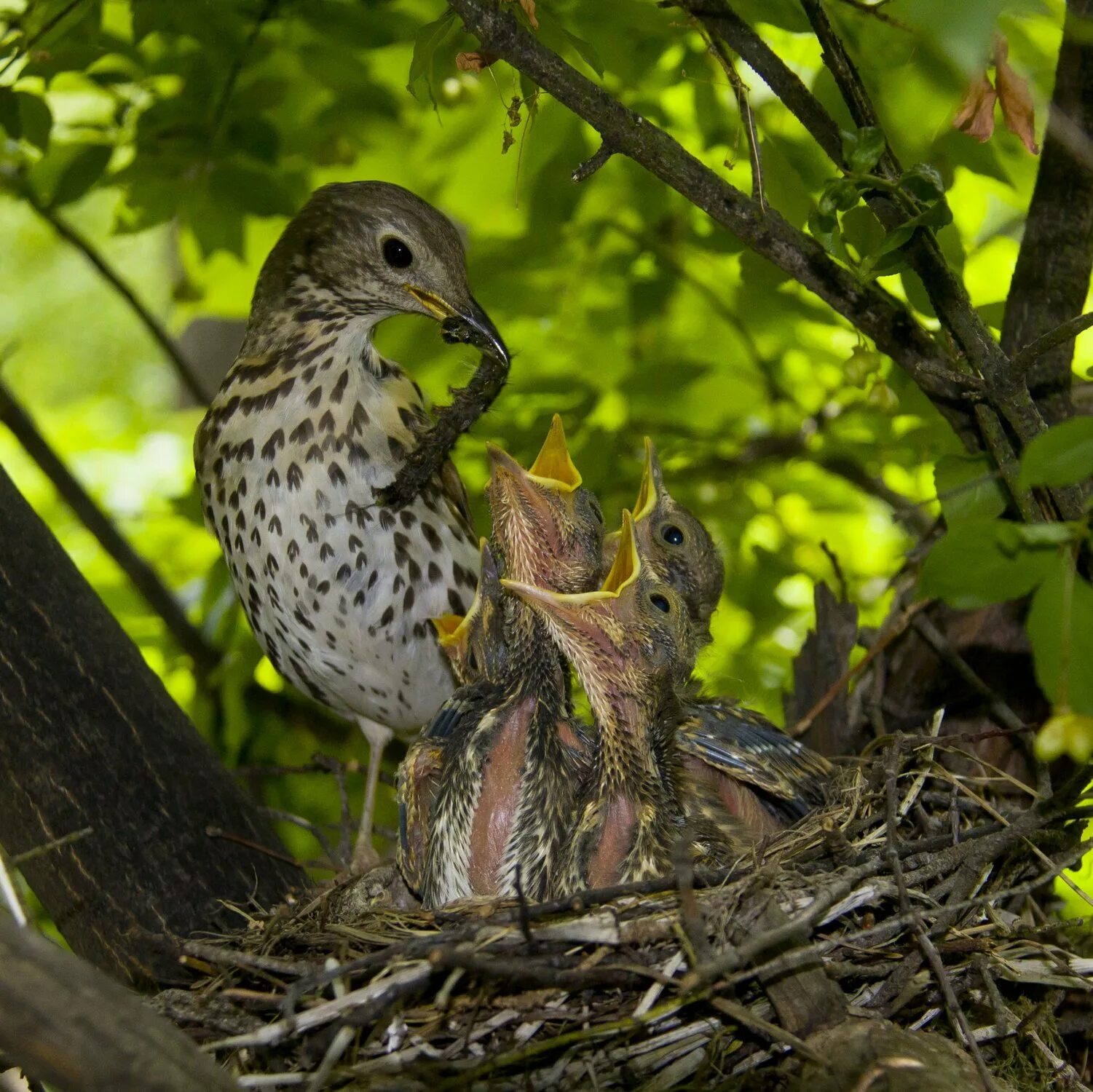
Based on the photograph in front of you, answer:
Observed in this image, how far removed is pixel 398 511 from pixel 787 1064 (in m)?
1.78

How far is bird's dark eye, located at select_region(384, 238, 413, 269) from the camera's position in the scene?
10.8ft

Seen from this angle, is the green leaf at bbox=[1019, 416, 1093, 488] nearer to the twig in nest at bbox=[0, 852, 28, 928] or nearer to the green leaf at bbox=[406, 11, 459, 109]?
the green leaf at bbox=[406, 11, 459, 109]

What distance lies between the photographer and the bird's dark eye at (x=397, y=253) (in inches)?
130

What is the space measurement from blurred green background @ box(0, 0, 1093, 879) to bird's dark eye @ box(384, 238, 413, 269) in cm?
31

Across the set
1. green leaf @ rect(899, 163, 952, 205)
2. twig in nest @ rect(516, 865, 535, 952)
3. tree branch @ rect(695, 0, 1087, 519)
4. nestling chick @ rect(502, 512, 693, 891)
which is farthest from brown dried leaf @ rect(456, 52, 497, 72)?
twig in nest @ rect(516, 865, 535, 952)

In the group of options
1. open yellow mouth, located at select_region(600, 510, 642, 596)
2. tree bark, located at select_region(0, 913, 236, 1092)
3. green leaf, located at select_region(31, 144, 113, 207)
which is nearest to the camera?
tree bark, located at select_region(0, 913, 236, 1092)

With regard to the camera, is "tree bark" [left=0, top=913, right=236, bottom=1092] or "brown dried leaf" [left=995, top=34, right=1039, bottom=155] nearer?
"tree bark" [left=0, top=913, right=236, bottom=1092]

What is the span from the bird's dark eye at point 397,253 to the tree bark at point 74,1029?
2198 millimetres

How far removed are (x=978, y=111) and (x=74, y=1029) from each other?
1.83 meters

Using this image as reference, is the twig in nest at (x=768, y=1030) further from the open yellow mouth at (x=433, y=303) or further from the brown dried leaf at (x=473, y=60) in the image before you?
the open yellow mouth at (x=433, y=303)

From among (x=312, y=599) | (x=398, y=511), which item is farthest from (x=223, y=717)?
(x=398, y=511)

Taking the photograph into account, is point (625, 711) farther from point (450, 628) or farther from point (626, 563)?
point (450, 628)

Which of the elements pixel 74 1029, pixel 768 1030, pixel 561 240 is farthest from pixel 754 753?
pixel 74 1029

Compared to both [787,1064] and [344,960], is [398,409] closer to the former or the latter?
[344,960]
